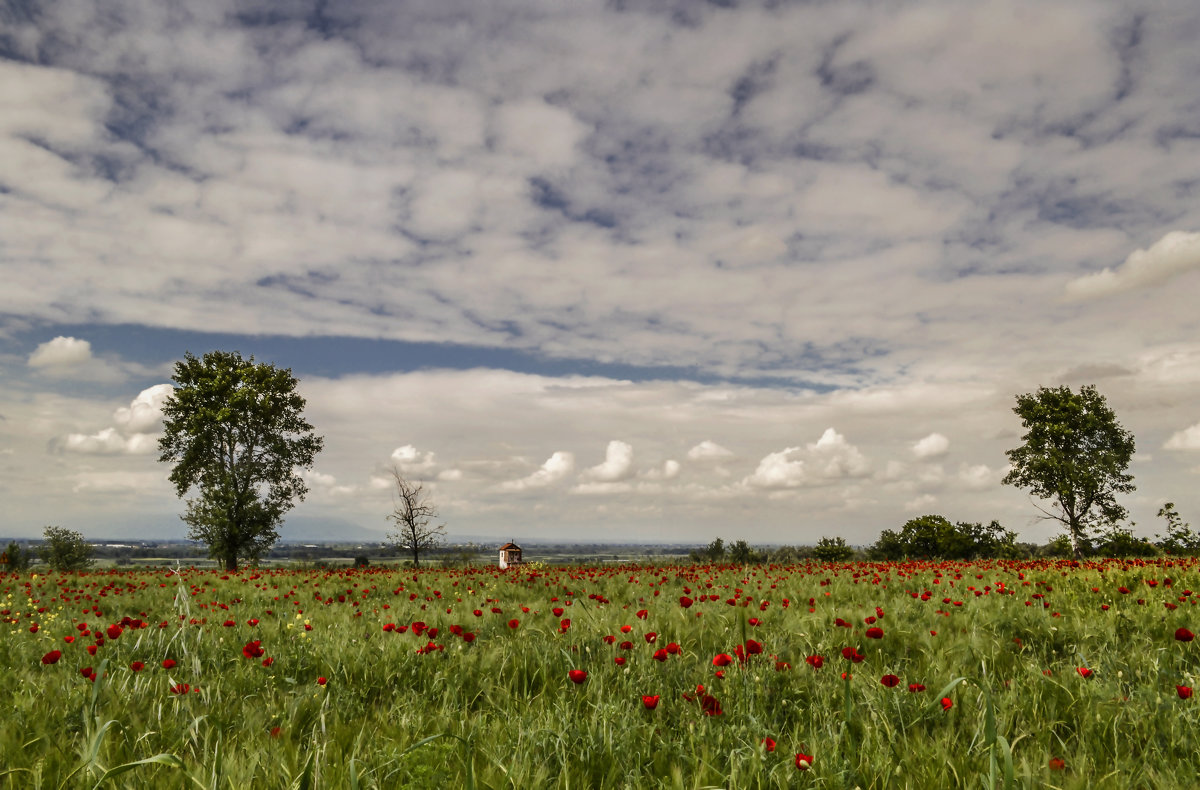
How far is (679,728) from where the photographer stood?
391cm

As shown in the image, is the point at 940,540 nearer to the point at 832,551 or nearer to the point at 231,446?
the point at 832,551

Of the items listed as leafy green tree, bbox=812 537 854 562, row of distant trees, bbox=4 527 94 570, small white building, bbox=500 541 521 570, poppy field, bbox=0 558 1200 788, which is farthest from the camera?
row of distant trees, bbox=4 527 94 570

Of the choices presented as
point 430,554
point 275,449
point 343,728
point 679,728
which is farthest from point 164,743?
point 430,554

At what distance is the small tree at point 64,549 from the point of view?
63.1 metres

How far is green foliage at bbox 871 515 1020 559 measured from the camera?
36.4 metres

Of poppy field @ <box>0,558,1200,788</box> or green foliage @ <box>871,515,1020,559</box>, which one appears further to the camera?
green foliage @ <box>871,515,1020,559</box>

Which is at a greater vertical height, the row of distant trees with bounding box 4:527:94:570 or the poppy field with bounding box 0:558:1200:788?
the poppy field with bounding box 0:558:1200:788

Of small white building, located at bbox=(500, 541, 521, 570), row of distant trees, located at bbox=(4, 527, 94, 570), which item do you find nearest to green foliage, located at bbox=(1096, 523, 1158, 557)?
small white building, located at bbox=(500, 541, 521, 570)

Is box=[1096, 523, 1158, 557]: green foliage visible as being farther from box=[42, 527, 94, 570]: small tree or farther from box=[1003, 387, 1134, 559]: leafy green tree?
box=[42, 527, 94, 570]: small tree

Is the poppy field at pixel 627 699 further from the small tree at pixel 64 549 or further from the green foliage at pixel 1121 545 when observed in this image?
the small tree at pixel 64 549

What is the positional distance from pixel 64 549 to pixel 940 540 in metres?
79.7

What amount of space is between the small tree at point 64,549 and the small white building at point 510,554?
62.7 m

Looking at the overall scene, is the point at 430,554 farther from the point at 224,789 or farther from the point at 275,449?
the point at 224,789

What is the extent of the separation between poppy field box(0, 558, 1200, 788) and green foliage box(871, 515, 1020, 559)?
31467 millimetres
